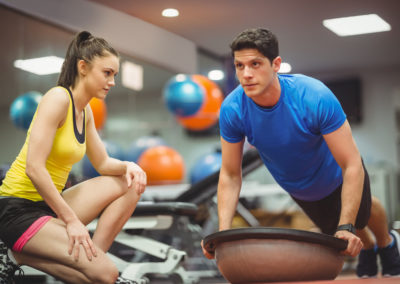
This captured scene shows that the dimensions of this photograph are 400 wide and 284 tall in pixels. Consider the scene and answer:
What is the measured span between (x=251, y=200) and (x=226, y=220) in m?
5.05

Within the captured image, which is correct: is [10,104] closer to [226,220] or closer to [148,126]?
[226,220]

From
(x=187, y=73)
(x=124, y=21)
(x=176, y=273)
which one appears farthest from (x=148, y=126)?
(x=176, y=273)

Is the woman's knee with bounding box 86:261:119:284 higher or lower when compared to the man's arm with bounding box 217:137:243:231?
lower

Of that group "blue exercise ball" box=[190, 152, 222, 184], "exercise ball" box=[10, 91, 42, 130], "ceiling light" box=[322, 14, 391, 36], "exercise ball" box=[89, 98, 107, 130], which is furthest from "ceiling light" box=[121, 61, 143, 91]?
"ceiling light" box=[322, 14, 391, 36]

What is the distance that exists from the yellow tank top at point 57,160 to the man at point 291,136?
0.56 m

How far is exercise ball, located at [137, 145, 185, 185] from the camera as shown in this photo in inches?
232

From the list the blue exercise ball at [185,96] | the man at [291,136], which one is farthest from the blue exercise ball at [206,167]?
the man at [291,136]

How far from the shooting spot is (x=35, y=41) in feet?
17.7

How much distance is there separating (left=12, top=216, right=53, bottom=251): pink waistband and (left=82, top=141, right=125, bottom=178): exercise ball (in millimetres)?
3570

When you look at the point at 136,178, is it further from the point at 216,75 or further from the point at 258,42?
the point at 216,75

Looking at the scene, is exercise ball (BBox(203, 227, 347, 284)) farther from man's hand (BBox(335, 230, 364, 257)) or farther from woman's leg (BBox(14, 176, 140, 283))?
woman's leg (BBox(14, 176, 140, 283))

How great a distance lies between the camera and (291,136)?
2.01m

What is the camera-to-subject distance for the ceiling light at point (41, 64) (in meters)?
5.29

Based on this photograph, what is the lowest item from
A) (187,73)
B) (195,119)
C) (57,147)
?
(57,147)
